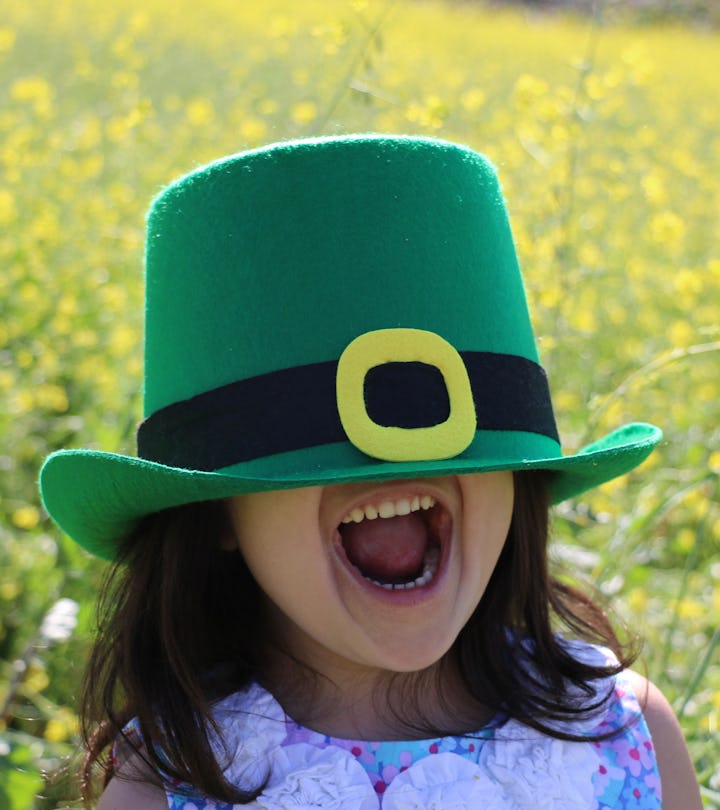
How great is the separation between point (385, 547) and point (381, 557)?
0.01 metres

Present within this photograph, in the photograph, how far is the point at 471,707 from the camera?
1444mm

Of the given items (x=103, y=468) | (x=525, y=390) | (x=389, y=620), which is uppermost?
(x=525, y=390)

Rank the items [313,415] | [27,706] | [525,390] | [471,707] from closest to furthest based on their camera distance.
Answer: [313,415]
[525,390]
[471,707]
[27,706]

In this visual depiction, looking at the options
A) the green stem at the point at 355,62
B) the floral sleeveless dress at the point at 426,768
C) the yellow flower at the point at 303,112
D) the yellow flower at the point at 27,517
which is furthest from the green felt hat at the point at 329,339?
the yellow flower at the point at 303,112

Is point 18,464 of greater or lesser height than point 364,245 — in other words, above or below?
below

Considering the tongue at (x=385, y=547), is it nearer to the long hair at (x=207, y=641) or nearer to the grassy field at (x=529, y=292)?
the long hair at (x=207, y=641)

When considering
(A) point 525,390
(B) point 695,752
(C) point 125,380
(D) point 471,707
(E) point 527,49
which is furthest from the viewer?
(E) point 527,49

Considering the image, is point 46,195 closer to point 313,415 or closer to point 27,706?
point 27,706

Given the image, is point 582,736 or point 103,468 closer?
point 103,468

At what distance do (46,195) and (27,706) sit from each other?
7.90 feet

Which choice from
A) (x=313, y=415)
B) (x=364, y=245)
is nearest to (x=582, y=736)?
(x=313, y=415)

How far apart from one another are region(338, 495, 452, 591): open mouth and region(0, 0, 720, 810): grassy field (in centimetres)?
53

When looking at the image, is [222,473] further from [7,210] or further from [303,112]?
[7,210]

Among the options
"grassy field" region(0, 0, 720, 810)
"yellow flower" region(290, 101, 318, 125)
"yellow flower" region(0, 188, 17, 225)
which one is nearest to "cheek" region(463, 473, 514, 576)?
"grassy field" region(0, 0, 720, 810)
